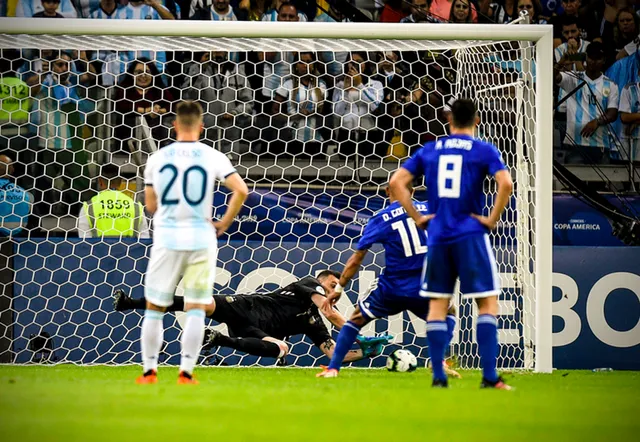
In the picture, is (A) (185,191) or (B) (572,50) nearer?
(A) (185,191)

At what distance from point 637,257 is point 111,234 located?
5620 mm

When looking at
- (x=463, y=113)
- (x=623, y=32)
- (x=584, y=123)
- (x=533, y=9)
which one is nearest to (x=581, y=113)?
(x=584, y=123)

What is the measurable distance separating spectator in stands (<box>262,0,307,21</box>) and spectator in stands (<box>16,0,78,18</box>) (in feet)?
8.18

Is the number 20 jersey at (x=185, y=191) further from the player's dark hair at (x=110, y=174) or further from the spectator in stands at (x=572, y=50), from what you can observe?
the spectator in stands at (x=572, y=50)

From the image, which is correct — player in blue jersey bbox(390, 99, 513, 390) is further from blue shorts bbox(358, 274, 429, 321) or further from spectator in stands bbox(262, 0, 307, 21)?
spectator in stands bbox(262, 0, 307, 21)

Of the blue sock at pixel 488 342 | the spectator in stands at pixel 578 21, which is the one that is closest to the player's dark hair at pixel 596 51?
the spectator in stands at pixel 578 21

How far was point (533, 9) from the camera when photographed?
1445 cm

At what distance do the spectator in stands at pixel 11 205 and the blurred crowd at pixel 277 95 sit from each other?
0.08m

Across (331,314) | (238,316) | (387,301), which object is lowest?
(238,316)

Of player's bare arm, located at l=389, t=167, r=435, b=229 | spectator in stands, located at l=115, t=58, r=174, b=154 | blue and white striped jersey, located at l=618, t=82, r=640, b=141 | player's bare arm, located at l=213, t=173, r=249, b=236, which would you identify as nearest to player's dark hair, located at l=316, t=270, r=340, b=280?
spectator in stands, located at l=115, t=58, r=174, b=154

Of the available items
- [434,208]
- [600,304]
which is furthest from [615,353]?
[434,208]

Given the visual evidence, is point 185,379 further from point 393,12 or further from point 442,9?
point 442,9

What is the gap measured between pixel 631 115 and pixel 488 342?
304 inches

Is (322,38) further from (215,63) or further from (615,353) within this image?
(615,353)
